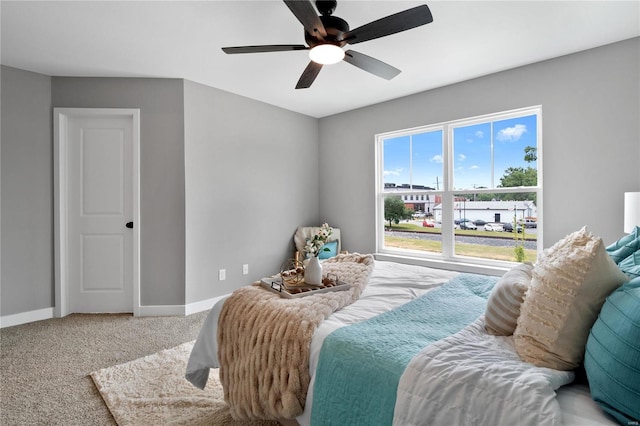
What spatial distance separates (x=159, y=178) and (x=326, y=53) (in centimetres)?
231

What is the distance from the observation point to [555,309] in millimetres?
987

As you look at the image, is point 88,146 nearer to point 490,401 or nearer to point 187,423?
point 187,423

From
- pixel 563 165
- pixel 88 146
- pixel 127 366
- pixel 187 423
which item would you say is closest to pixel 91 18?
pixel 88 146

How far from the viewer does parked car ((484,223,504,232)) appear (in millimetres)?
3325

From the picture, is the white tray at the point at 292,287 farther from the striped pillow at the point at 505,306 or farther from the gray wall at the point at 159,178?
the gray wall at the point at 159,178

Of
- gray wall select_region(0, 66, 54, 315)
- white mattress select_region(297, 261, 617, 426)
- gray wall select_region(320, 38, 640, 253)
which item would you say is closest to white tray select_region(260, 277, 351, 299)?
white mattress select_region(297, 261, 617, 426)

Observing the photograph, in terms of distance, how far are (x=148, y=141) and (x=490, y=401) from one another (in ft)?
11.9

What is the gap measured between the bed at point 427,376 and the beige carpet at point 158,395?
430 millimetres

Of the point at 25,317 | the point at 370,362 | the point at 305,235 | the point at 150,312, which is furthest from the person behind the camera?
the point at 305,235

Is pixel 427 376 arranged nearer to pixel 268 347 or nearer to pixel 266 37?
pixel 268 347

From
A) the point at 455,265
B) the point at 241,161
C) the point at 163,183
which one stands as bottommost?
the point at 455,265

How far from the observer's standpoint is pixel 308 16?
1656mm

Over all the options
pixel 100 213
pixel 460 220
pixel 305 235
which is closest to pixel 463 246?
pixel 460 220

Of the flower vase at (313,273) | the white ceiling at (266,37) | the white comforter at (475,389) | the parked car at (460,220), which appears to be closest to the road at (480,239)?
the parked car at (460,220)
